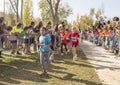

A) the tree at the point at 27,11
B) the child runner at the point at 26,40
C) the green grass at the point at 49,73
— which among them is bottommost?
the green grass at the point at 49,73

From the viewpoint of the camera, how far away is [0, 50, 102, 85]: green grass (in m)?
10.4

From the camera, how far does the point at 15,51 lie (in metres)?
17.4

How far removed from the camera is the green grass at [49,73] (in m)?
10.4

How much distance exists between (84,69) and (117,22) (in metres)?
6.94

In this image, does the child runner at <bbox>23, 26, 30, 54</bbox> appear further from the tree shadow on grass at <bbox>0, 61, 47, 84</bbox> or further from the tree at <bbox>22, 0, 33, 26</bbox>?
the tree at <bbox>22, 0, 33, 26</bbox>

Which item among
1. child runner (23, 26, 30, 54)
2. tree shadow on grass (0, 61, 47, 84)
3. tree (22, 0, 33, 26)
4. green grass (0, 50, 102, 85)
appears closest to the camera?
green grass (0, 50, 102, 85)

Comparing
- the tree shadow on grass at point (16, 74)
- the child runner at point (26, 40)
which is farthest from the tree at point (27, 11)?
the tree shadow on grass at point (16, 74)

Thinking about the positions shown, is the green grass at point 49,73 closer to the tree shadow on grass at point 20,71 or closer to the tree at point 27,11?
the tree shadow on grass at point 20,71

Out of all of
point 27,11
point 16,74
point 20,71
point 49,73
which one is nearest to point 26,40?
point 20,71

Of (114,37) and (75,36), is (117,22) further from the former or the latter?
(75,36)

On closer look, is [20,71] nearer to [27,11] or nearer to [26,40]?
[26,40]

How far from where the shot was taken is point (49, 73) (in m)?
11.9

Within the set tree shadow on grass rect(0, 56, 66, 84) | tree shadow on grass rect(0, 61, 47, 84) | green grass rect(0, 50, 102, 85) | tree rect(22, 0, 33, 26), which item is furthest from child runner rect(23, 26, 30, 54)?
tree rect(22, 0, 33, 26)

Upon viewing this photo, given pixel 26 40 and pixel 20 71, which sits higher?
pixel 26 40
